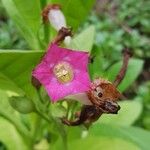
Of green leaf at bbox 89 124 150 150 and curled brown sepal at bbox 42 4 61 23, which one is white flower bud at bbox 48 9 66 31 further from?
green leaf at bbox 89 124 150 150

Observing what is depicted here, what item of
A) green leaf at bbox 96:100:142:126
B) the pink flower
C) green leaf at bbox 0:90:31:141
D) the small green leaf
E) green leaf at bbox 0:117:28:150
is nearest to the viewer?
the pink flower

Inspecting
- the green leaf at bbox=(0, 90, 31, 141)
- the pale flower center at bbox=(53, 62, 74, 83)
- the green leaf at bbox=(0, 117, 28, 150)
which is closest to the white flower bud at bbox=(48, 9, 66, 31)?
the pale flower center at bbox=(53, 62, 74, 83)

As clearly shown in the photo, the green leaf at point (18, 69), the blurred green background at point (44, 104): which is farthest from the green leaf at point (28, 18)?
the green leaf at point (18, 69)

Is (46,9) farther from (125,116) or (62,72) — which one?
(125,116)

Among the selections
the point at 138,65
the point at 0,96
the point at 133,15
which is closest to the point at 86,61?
the point at 0,96

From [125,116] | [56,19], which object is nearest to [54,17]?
[56,19]

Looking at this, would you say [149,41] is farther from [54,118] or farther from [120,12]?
[54,118]

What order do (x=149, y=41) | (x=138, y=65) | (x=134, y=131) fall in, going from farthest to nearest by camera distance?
(x=149, y=41) → (x=138, y=65) → (x=134, y=131)
